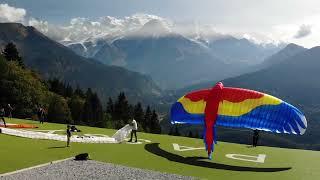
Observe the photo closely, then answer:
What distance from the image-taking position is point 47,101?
422ft

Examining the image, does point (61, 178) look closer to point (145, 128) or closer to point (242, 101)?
point (242, 101)

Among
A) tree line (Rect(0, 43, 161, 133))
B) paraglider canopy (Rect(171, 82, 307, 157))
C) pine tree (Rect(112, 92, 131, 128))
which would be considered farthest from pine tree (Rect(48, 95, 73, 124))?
paraglider canopy (Rect(171, 82, 307, 157))

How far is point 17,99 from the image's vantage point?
110625 mm

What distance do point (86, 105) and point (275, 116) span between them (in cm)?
13682

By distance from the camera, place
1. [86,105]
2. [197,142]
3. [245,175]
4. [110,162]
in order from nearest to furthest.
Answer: [245,175]
[110,162]
[197,142]
[86,105]

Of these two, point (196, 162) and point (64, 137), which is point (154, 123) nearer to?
point (64, 137)

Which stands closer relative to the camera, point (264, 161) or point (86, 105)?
point (264, 161)

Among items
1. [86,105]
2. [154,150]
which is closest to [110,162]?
[154,150]

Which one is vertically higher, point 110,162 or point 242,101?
point 242,101

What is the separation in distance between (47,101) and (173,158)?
93543mm

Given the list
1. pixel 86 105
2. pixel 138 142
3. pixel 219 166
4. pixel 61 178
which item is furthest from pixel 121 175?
pixel 86 105

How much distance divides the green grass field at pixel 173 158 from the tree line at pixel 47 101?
57.3m

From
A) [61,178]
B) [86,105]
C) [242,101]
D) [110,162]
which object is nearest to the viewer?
[61,178]

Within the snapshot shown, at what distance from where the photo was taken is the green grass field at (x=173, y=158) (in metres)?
35.3
